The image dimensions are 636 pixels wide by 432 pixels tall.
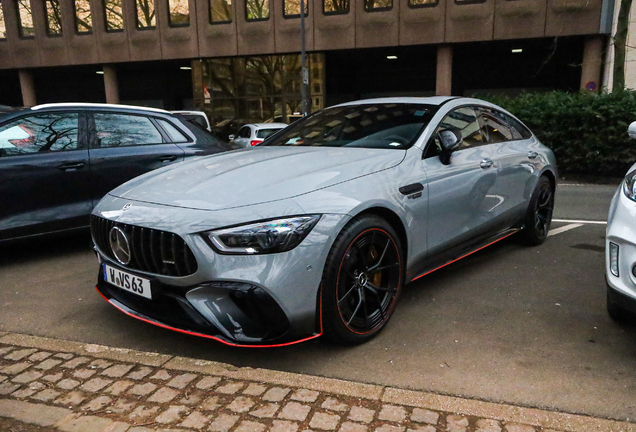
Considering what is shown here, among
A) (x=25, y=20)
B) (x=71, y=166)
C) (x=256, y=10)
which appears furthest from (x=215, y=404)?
(x=25, y=20)

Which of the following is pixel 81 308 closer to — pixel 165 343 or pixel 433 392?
pixel 165 343

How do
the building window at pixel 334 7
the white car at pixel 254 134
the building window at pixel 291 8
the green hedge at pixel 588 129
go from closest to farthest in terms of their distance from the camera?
1. the green hedge at pixel 588 129
2. the white car at pixel 254 134
3. the building window at pixel 334 7
4. the building window at pixel 291 8

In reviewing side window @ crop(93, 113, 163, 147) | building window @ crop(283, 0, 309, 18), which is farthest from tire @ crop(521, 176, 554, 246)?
building window @ crop(283, 0, 309, 18)

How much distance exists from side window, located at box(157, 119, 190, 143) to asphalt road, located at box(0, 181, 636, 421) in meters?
1.66

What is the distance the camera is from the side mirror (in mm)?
3713

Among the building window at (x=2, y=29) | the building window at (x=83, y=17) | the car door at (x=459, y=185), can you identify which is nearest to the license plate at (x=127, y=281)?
the car door at (x=459, y=185)

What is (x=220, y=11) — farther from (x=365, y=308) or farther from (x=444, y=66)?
(x=365, y=308)

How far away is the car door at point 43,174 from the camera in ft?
15.4

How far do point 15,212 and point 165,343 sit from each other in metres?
2.47

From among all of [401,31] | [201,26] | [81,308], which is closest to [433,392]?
[81,308]

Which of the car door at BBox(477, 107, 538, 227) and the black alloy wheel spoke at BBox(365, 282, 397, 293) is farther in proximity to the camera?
the car door at BBox(477, 107, 538, 227)

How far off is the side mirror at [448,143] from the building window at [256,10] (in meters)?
21.6

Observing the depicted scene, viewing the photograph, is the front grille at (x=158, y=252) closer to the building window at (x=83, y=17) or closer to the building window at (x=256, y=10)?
the building window at (x=256, y=10)

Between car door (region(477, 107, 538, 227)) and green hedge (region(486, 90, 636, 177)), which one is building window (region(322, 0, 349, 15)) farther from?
car door (region(477, 107, 538, 227))
